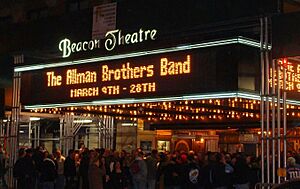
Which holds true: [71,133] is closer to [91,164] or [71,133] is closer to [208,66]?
[91,164]

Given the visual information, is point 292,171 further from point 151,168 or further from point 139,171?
point 151,168

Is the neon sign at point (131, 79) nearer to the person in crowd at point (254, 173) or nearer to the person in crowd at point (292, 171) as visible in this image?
the person in crowd at point (292, 171)

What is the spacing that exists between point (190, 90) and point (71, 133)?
44.5 ft

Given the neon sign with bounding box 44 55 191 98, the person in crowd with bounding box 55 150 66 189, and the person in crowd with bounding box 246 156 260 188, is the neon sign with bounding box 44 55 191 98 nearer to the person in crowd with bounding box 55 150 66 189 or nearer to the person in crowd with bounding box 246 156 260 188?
the person in crowd with bounding box 55 150 66 189

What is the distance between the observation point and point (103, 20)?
1744cm

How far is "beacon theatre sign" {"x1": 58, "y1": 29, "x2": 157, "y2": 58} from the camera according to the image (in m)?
16.1

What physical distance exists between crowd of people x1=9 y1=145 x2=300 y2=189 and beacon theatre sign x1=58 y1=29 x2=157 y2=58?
315 cm

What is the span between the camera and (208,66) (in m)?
14.0

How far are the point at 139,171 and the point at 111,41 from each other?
17.5 feet

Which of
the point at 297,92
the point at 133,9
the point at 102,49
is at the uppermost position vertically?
the point at 133,9

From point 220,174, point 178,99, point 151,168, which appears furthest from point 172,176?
point 178,99

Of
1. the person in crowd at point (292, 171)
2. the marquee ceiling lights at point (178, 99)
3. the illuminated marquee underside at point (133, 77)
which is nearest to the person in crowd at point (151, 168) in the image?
the marquee ceiling lights at point (178, 99)

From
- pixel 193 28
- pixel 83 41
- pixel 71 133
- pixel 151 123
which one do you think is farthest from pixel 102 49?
pixel 151 123

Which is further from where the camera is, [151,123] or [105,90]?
[151,123]
